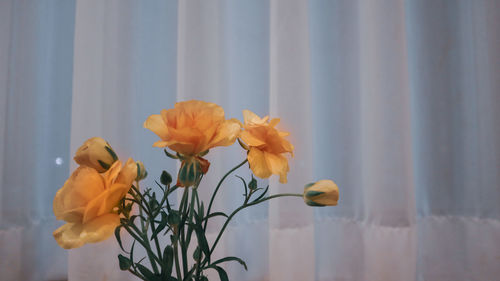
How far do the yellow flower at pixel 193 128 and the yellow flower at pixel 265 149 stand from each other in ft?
0.08

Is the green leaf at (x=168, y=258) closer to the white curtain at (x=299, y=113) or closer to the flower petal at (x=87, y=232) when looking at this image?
the flower petal at (x=87, y=232)

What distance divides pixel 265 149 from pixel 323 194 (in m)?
0.10

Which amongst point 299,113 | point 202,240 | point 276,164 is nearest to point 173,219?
point 202,240

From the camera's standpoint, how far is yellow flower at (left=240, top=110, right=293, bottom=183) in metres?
0.39

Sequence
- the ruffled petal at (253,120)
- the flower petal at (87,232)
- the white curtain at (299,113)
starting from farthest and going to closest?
the white curtain at (299,113)
the ruffled petal at (253,120)
the flower petal at (87,232)

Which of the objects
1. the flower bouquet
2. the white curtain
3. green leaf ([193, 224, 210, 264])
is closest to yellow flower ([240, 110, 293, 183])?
the flower bouquet

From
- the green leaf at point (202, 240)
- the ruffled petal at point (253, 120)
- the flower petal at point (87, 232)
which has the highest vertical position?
the ruffled petal at point (253, 120)

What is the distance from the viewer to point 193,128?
360 mm

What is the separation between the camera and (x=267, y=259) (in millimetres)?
843

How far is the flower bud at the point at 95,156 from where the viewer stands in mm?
365

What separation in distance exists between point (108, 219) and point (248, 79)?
618mm

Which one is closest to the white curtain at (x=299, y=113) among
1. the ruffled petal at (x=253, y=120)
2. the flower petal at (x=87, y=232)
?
the ruffled petal at (x=253, y=120)

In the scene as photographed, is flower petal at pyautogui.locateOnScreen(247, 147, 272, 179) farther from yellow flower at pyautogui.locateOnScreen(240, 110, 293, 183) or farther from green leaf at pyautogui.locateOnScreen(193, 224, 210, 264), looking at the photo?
green leaf at pyautogui.locateOnScreen(193, 224, 210, 264)

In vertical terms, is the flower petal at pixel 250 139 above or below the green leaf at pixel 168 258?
above
